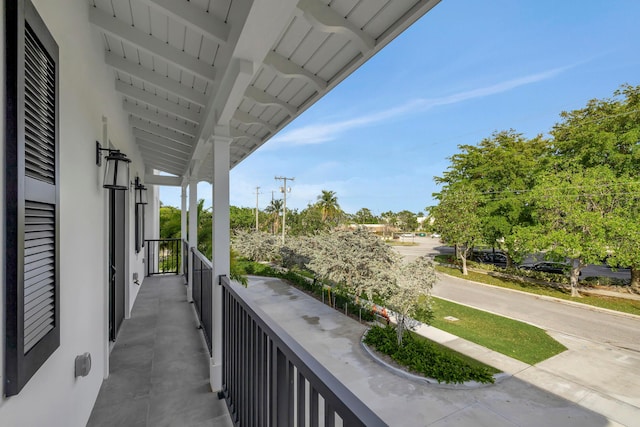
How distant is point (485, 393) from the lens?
505cm

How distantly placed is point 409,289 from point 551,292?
958 centimetres

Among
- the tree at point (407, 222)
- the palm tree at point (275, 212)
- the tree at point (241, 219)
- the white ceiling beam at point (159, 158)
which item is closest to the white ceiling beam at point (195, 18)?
the white ceiling beam at point (159, 158)

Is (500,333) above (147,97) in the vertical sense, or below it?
below

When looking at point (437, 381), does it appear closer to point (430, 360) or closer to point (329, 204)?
point (430, 360)

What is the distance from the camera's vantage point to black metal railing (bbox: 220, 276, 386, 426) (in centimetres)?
74

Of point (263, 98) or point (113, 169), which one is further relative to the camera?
→ point (263, 98)

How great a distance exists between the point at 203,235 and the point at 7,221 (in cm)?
687

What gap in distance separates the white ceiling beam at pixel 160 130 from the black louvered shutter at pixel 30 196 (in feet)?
8.90

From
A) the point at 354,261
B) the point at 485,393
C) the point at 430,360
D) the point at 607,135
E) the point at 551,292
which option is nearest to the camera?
the point at 485,393

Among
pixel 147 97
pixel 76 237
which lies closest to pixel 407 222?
pixel 147 97

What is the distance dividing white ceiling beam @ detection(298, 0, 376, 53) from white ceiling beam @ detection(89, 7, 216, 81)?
3.56ft

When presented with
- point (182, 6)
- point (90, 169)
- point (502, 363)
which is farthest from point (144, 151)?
point (502, 363)

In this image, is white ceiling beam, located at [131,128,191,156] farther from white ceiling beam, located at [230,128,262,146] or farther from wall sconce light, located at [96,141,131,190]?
wall sconce light, located at [96,141,131,190]

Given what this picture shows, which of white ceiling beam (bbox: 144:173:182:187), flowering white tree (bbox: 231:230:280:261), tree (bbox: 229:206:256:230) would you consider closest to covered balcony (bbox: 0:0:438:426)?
white ceiling beam (bbox: 144:173:182:187)
